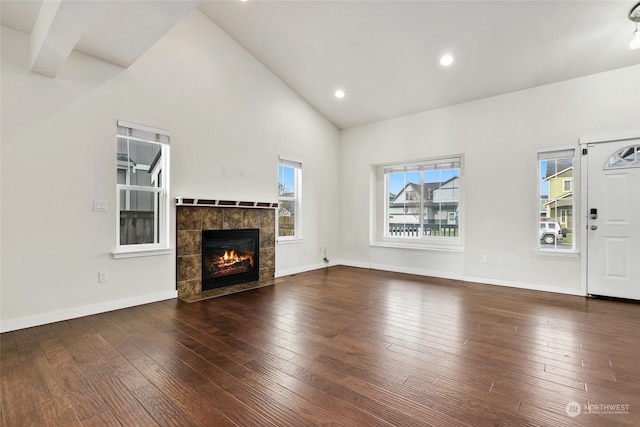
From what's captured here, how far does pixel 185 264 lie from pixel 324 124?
4033 mm

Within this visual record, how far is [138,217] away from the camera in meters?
4.02

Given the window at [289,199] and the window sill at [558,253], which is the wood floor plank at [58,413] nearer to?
the window at [289,199]

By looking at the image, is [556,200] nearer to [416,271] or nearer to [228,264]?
[416,271]

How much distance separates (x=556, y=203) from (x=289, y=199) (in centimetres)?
432

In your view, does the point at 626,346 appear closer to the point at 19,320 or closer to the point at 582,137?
the point at 582,137

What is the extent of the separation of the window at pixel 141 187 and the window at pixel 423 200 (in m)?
4.30

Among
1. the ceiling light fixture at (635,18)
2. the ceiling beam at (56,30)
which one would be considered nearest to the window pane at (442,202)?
the ceiling light fixture at (635,18)

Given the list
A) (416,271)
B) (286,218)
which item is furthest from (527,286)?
(286,218)

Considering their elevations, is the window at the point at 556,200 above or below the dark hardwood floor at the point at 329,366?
above

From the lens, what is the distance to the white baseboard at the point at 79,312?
3.04 m

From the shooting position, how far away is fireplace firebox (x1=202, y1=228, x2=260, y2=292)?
4582mm

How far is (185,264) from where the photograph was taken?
4316 millimetres

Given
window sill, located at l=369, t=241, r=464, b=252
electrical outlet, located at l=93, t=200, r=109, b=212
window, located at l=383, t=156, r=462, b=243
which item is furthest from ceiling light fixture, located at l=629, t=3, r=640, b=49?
electrical outlet, located at l=93, t=200, r=109, b=212

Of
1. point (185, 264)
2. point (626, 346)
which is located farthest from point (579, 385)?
point (185, 264)
